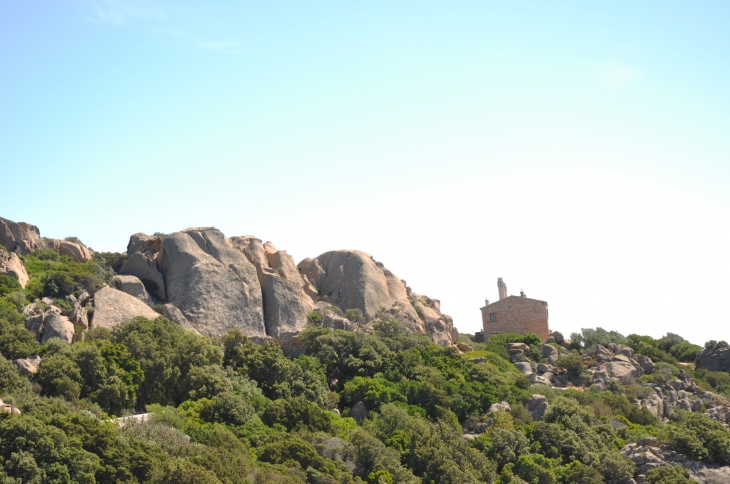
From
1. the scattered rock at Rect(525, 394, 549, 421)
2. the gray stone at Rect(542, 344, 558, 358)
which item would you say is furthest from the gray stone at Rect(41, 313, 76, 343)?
the gray stone at Rect(542, 344, 558, 358)

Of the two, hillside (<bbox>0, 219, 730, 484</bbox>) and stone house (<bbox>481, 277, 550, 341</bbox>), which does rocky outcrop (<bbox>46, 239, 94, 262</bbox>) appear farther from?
stone house (<bbox>481, 277, 550, 341</bbox>)

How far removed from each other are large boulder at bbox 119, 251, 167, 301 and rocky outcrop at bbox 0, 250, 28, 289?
20.4 feet

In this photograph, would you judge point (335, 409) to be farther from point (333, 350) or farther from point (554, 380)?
point (554, 380)

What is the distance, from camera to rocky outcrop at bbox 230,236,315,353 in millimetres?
57247

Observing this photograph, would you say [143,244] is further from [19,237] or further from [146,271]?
[19,237]

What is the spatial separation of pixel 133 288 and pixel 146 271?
3709 millimetres

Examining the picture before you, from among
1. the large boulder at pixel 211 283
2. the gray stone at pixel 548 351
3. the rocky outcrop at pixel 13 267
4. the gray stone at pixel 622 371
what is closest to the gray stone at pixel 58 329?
the rocky outcrop at pixel 13 267

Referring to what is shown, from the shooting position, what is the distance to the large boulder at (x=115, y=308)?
165 ft

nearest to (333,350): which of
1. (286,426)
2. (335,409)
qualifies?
(335,409)

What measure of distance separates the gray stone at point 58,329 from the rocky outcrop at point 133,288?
6.62m

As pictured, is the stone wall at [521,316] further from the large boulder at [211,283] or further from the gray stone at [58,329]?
the gray stone at [58,329]

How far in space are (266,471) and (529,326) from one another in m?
41.8

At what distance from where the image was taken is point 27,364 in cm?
4216

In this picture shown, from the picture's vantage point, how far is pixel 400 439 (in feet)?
149
